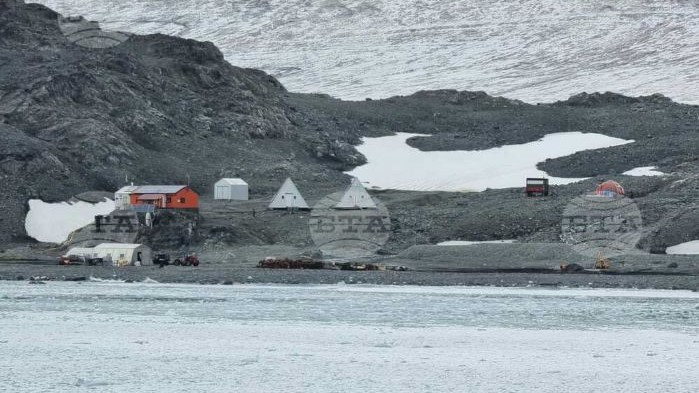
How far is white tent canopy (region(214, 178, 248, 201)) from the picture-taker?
3137 inches

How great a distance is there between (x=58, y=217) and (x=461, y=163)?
105ft

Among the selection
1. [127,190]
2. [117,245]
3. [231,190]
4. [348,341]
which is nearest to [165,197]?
[127,190]

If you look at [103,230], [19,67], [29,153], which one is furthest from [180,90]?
[103,230]

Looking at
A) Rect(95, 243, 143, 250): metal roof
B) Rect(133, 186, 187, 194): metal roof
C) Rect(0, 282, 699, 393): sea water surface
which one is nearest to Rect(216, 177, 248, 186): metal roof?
Rect(133, 186, 187, 194): metal roof

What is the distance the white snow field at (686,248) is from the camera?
5709 centimetres

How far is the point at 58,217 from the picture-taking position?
70.8 meters

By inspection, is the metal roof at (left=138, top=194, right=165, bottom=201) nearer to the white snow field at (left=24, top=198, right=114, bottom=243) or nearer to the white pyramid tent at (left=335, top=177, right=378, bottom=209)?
the white snow field at (left=24, top=198, right=114, bottom=243)

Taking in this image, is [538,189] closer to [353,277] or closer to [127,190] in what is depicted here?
[353,277]

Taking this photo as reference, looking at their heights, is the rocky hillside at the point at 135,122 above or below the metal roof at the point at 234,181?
above

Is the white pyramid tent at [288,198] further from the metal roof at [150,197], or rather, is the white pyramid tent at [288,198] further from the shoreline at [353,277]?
the shoreline at [353,277]

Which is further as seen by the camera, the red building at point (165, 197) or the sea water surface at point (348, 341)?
the red building at point (165, 197)

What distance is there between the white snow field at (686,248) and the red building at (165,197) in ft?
85.6

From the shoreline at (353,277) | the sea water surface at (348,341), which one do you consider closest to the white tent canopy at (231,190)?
the shoreline at (353,277)

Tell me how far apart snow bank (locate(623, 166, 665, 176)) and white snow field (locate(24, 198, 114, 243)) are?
3048cm
